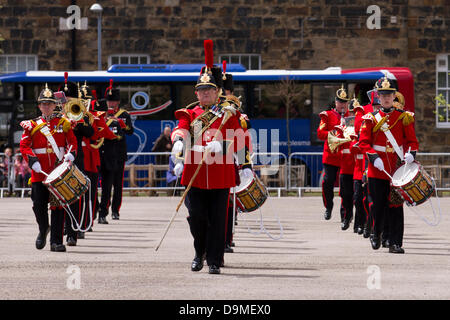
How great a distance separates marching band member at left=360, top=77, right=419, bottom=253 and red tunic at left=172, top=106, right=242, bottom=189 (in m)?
Result: 2.18

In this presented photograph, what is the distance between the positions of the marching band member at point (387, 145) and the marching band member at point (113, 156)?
5828 millimetres

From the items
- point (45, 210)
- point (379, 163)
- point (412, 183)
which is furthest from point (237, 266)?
point (45, 210)

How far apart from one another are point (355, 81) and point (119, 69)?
6.24m

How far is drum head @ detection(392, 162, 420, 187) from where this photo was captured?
11.8 meters

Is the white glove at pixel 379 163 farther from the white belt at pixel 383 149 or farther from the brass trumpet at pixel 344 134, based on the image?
the brass trumpet at pixel 344 134

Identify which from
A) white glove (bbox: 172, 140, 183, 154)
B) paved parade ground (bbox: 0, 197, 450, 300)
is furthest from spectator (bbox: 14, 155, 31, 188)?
white glove (bbox: 172, 140, 183, 154)

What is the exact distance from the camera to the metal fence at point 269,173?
2569cm

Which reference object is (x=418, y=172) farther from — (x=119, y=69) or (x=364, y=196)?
(x=119, y=69)

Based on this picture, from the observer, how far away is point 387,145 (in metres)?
12.0

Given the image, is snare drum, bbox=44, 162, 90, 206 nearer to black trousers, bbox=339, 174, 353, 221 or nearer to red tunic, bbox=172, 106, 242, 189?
red tunic, bbox=172, 106, 242, 189

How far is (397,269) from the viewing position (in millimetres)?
10453

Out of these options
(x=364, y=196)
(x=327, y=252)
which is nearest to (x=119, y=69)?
(x=364, y=196)

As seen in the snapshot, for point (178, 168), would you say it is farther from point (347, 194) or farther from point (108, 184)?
point (108, 184)

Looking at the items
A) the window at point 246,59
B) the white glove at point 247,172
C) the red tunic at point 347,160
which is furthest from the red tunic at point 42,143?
the window at point 246,59
